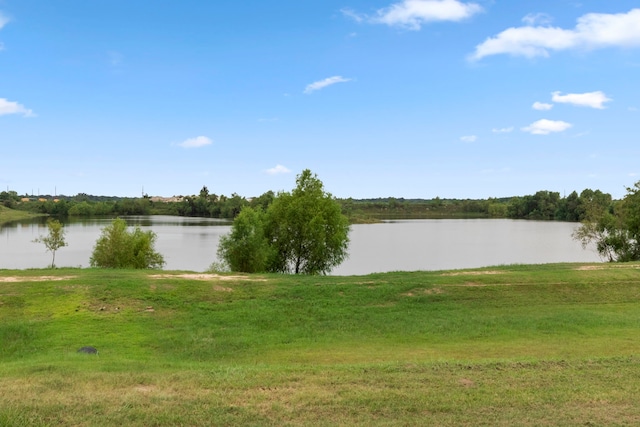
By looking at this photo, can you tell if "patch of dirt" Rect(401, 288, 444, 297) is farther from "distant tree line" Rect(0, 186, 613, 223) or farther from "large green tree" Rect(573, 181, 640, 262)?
"distant tree line" Rect(0, 186, 613, 223)

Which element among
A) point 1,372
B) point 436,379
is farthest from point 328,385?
point 1,372

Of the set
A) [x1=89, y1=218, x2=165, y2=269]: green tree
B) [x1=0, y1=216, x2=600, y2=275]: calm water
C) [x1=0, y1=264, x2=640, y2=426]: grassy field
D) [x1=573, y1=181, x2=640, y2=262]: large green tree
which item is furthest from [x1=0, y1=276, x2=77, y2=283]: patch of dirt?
[x1=573, y1=181, x2=640, y2=262]: large green tree

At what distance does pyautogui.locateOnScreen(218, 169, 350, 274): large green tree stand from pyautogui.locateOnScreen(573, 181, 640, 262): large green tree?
77.0 ft

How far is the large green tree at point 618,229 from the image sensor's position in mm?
38125

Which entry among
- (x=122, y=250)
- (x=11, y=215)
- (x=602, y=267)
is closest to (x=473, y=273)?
(x=602, y=267)

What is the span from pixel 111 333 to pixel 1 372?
455 centimetres

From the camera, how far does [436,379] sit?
8016mm

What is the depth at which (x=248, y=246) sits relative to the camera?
111ft

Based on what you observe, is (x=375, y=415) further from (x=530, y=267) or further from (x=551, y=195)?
(x=551, y=195)

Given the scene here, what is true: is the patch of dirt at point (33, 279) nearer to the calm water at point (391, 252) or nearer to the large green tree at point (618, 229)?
the calm water at point (391, 252)

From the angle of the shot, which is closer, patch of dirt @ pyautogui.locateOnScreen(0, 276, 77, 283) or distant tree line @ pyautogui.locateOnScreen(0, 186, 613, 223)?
patch of dirt @ pyautogui.locateOnScreen(0, 276, 77, 283)

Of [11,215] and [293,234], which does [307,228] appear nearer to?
[293,234]

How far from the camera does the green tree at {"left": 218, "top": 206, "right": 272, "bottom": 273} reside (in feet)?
111

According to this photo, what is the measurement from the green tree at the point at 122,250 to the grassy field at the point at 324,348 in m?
19.0
